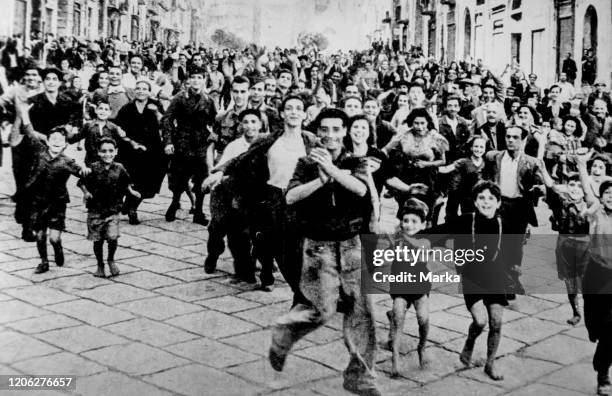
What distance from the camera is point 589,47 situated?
11953 millimetres

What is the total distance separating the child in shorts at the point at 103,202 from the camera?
520 centimetres

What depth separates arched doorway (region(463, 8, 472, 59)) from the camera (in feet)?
71.1

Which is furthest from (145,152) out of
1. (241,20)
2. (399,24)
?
(399,24)

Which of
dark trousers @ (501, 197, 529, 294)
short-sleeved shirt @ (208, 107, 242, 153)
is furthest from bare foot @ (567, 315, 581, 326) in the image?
short-sleeved shirt @ (208, 107, 242, 153)

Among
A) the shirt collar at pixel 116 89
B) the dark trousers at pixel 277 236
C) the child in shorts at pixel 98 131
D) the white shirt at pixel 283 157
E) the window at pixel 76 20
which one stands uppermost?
the window at pixel 76 20

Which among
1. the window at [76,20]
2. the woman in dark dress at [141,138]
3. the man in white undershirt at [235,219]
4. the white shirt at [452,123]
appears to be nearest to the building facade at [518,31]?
the white shirt at [452,123]

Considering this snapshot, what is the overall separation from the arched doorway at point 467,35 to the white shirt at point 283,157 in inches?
706

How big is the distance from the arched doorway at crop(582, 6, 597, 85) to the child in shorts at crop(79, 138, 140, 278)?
8.15 meters

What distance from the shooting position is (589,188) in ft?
13.6

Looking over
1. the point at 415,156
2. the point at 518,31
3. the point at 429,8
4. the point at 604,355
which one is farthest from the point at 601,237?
the point at 429,8

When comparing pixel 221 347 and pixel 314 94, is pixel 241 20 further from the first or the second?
pixel 221 347

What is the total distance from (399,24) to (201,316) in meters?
27.0

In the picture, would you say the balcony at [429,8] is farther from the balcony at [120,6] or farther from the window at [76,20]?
the balcony at [120,6]

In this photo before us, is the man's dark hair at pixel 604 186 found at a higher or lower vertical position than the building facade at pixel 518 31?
lower
